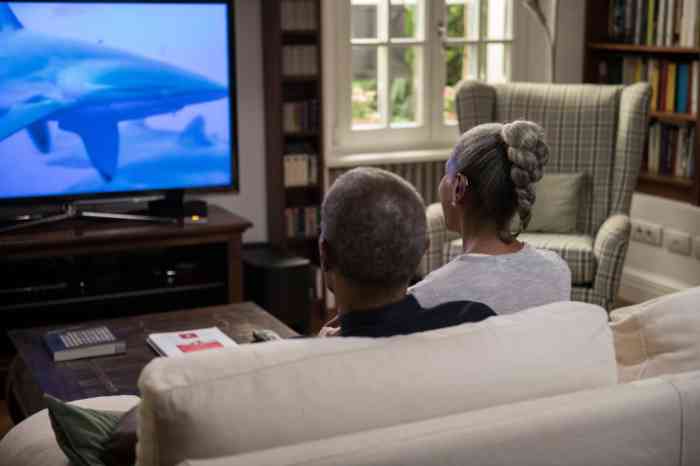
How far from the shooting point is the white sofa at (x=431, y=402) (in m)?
1.38

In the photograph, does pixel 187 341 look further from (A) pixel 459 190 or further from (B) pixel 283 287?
(B) pixel 283 287

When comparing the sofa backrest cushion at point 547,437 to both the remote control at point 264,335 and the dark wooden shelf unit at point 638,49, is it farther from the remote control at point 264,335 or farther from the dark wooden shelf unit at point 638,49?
the dark wooden shelf unit at point 638,49

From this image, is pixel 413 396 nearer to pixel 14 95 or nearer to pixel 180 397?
pixel 180 397

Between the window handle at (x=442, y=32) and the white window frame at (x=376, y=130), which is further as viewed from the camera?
the window handle at (x=442, y=32)

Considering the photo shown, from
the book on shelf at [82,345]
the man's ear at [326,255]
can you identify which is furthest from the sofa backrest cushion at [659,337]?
the book on shelf at [82,345]

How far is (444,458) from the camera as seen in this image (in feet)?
4.70

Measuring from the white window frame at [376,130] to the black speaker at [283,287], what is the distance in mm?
713

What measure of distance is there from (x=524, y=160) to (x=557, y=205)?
2192 millimetres

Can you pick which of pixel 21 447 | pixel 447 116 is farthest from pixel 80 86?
pixel 21 447

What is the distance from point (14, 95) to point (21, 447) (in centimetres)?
259

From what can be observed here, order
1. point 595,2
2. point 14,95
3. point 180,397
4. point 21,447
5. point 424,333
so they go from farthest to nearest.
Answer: point 595,2 → point 14,95 → point 21,447 → point 424,333 → point 180,397

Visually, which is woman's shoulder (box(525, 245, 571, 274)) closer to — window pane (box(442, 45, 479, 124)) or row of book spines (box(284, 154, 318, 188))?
row of book spines (box(284, 154, 318, 188))

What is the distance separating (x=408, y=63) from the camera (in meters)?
5.34

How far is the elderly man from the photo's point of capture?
1643mm
